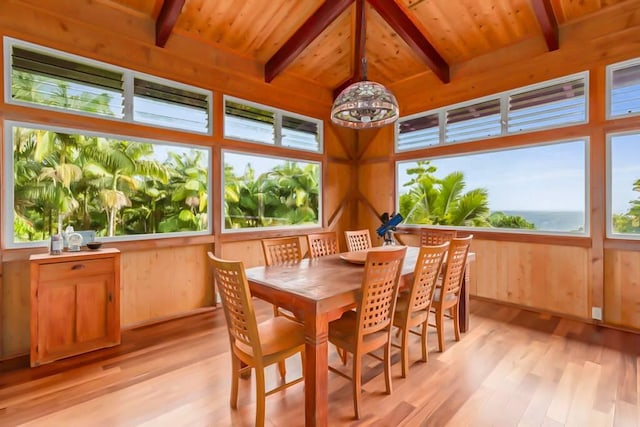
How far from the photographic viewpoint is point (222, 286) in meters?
1.95

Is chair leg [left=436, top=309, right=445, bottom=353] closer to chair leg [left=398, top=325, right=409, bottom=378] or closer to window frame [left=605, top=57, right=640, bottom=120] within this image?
chair leg [left=398, top=325, right=409, bottom=378]

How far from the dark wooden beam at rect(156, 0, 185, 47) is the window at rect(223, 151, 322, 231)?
1541mm

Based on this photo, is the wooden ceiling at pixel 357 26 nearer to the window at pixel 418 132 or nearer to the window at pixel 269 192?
the window at pixel 418 132

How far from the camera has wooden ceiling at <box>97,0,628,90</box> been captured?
3.56m

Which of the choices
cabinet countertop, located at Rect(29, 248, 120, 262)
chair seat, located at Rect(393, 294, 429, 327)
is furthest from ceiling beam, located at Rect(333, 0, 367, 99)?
cabinet countertop, located at Rect(29, 248, 120, 262)

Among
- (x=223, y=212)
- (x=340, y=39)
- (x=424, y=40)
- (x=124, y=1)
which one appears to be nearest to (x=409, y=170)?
(x=424, y=40)

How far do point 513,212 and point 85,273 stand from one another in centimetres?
526

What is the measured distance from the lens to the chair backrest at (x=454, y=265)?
109 inches

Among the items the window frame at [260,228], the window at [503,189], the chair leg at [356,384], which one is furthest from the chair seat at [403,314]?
the window frame at [260,228]

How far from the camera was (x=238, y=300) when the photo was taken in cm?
183

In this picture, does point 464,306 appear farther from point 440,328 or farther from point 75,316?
point 75,316

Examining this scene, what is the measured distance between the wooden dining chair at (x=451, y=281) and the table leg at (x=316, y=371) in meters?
1.52

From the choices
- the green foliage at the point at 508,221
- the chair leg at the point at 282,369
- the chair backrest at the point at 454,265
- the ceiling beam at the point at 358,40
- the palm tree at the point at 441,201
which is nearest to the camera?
the chair leg at the point at 282,369

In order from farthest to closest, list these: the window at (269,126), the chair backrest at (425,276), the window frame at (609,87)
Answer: the window at (269,126)
the window frame at (609,87)
the chair backrest at (425,276)
